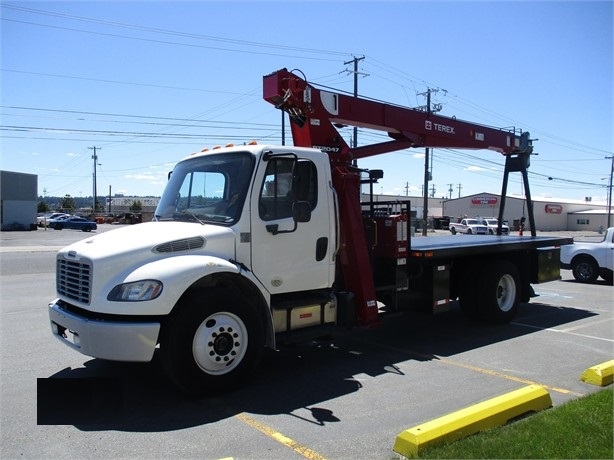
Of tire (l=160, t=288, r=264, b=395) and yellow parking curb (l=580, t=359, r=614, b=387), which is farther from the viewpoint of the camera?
yellow parking curb (l=580, t=359, r=614, b=387)

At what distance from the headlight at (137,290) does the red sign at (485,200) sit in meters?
84.0

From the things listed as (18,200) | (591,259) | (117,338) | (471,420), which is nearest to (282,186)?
(117,338)

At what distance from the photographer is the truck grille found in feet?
16.3

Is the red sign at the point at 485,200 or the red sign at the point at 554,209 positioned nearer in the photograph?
the red sign at the point at 554,209

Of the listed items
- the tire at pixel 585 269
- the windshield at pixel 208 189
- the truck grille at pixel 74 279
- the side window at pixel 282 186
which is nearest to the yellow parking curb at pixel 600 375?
the side window at pixel 282 186

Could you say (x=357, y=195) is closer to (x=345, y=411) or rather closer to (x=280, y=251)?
(x=280, y=251)

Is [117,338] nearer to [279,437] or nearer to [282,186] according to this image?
[279,437]

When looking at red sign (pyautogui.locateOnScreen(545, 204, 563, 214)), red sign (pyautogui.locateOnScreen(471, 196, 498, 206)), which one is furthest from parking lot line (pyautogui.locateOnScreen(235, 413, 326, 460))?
red sign (pyautogui.locateOnScreen(545, 204, 563, 214))

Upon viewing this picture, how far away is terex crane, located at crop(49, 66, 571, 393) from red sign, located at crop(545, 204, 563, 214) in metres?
80.7

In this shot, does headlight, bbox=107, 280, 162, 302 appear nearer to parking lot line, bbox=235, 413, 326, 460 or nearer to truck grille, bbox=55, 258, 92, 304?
truck grille, bbox=55, 258, 92, 304

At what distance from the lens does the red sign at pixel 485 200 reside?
3268 inches

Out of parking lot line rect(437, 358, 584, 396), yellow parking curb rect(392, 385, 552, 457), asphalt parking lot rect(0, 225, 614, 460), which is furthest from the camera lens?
parking lot line rect(437, 358, 584, 396)

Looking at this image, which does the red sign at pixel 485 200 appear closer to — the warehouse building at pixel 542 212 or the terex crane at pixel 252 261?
the warehouse building at pixel 542 212

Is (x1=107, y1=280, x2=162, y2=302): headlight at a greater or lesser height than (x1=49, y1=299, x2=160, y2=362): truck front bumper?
greater
